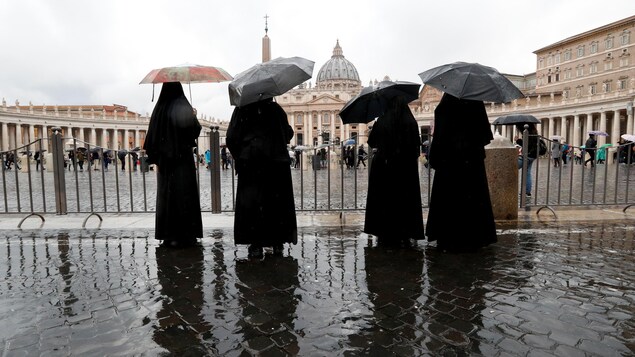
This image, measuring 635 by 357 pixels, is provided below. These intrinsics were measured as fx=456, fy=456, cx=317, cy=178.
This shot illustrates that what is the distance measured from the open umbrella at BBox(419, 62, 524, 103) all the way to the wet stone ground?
1438 mm

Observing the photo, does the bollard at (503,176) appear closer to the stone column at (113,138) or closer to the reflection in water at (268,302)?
the reflection in water at (268,302)

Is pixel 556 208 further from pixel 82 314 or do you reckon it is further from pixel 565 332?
pixel 82 314

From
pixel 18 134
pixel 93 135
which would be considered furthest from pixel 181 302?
pixel 93 135

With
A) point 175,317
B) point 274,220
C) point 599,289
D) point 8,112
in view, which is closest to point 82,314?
point 175,317

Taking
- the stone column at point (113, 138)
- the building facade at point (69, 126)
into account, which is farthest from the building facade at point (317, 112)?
the stone column at point (113, 138)

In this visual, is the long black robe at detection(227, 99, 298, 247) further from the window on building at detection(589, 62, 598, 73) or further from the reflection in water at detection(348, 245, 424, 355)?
the window on building at detection(589, 62, 598, 73)

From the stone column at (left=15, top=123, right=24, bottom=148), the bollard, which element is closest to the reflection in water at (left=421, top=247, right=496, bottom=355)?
the bollard

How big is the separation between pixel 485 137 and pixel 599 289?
1668 millimetres

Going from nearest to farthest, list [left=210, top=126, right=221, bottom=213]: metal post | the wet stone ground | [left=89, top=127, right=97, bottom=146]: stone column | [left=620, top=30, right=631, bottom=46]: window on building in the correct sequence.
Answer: the wet stone ground, [left=210, top=126, right=221, bottom=213]: metal post, [left=620, top=30, right=631, bottom=46]: window on building, [left=89, top=127, right=97, bottom=146]: stone column

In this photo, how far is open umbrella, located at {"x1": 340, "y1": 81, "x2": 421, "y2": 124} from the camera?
4.57 metres

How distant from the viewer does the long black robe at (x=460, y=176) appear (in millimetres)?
4312

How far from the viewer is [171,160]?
15.1 feet

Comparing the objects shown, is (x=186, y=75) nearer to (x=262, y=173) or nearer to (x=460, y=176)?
(x=262, y=173)

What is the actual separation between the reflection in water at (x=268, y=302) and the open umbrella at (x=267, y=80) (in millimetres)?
1394
